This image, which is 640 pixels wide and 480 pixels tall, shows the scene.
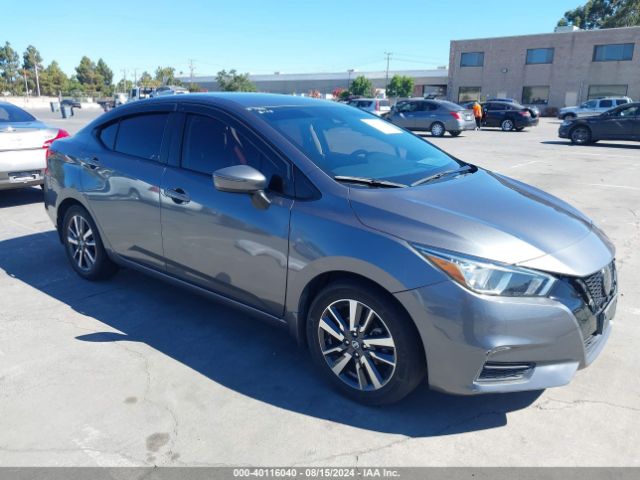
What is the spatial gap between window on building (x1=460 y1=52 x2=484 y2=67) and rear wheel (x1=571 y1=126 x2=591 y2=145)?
37.5 metres

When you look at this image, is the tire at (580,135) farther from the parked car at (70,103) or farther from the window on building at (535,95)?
the window on building at (535,95)

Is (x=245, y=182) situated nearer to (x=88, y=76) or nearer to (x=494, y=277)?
(x=494, y=277)

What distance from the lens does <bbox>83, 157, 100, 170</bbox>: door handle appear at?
4.36 metres

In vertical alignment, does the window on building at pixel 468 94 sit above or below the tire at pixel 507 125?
above

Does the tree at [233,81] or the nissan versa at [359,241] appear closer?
the nissan versa at [359,241]

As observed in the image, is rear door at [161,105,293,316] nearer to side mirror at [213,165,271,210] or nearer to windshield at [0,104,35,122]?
side mirror at [213,165,271,210]

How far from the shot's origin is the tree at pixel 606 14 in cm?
7250

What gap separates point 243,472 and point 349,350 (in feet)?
2.85

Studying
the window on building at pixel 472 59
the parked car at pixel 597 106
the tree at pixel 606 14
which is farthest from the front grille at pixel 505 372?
the tree at pixel 606 14

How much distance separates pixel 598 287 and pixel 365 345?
1286 mm

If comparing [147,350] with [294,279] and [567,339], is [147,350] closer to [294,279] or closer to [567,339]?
[294,279]

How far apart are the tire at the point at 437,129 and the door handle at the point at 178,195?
2007cm

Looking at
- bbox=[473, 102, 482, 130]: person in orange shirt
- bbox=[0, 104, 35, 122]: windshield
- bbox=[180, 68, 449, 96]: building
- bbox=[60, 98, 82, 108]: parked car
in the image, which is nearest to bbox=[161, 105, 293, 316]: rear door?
bbox=[0, 104, 35, 122]: windshield

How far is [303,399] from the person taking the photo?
3.04 m
